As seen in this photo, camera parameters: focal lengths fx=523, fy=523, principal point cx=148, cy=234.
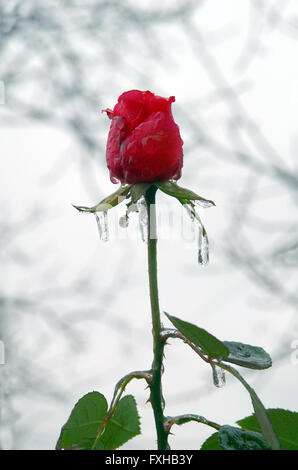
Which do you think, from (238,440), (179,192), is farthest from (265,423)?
(179,192)

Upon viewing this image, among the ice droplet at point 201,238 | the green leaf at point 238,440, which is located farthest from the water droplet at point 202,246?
the green leaf at point 238,440

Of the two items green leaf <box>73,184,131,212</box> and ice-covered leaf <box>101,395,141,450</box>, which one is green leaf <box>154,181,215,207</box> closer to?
green leaf <box>73,184,131,212</box>
